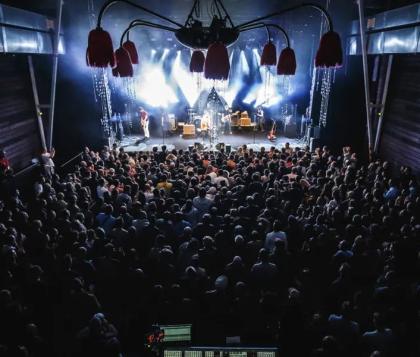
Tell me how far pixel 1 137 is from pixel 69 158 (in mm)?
4022

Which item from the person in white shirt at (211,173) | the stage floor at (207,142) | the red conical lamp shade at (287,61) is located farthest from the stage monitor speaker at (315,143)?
the red conical lamp shade at (287,61)

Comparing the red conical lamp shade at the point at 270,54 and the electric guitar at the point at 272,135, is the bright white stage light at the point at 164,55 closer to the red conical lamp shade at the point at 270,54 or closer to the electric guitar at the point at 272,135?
the electric guitar at the point at 272,135

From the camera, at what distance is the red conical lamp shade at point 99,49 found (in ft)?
11.6

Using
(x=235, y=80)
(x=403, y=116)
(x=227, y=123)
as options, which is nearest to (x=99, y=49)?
(x=403, y=116)

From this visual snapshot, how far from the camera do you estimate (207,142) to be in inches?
659

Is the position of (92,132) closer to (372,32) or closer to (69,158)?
(69,158)

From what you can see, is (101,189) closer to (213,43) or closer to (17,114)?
(213,43)

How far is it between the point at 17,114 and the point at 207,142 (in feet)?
25.7

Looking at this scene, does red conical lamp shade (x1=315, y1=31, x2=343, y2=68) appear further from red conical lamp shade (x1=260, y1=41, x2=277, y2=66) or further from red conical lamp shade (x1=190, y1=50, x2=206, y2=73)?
red conical lamp shade (x1=190, y1=50, x2=206, y2=73)

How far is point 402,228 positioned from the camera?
5.71 m

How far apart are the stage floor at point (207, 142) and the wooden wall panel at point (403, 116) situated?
4382mm

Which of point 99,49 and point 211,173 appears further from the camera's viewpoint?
point 211,173

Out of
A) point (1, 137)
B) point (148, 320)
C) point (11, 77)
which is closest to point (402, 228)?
point (148, 320)

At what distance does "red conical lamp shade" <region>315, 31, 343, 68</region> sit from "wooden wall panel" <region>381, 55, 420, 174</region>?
7.25 m
